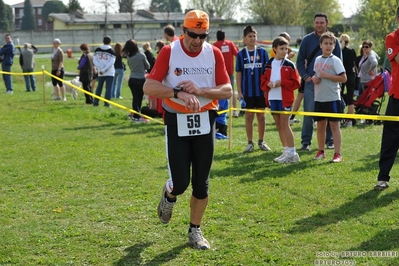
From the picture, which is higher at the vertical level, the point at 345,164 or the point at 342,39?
the point at 342,39

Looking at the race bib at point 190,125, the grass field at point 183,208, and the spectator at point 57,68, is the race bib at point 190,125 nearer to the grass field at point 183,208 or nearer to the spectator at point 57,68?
the grass field at point 183,208

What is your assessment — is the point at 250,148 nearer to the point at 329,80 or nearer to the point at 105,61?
the point at 329,80

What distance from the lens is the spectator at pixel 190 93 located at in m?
5.65

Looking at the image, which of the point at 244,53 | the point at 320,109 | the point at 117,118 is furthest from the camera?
the point at 117,118

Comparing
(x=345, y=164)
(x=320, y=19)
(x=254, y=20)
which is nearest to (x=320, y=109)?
(x=345, y=164)

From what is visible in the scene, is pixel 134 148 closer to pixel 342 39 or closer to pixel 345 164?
pixel 345 164

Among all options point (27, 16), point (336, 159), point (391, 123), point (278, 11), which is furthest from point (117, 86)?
point (27, 16)

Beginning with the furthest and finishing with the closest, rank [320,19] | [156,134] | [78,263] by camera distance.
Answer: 1. [156,134]
2. [320,19]
3. [78,263]

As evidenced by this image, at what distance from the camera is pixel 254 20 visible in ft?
295

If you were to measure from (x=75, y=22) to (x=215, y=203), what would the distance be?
289ft

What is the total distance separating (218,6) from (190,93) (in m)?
83.2

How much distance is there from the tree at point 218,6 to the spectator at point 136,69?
70.4m

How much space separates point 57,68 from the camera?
68.1 ft

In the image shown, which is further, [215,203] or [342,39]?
[342,39]
